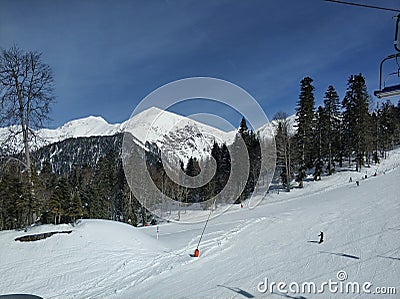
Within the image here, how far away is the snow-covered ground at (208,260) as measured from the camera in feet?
29.0

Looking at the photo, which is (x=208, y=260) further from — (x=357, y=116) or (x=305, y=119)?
(x=357, y=116)

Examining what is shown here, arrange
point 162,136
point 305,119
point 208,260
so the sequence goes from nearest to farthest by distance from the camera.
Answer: point 208,260
point 162,136
point 305,119

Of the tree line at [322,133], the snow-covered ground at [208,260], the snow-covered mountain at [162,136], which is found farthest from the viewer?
the tree line at [322,133]

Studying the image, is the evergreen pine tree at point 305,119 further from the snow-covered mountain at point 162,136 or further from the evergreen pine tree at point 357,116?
the snow-covered mountain at point 162,136

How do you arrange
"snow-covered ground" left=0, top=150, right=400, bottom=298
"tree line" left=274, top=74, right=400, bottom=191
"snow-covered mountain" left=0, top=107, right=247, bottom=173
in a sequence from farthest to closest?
1. "tree line" left=274, top=74, right=400, bottom=191
2. "snow-covered mountain" left=0, top=107, right=247, bottom=173
3. "snow-covered ground" left=0, top=150, right=400, bottom=298

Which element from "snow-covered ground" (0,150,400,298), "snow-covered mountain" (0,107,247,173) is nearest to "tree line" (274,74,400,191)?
"snow-covered mountain" (0,107,247,173)

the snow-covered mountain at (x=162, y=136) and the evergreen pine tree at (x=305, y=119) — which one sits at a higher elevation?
the evergreen pine tree at (x=305, y=119)

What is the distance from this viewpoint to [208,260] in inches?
472

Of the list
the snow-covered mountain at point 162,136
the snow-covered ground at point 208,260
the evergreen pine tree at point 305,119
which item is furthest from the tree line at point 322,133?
the snow-covered ground at point 208,260

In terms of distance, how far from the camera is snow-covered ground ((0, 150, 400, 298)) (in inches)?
348

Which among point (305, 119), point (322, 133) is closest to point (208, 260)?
point (305, 119)

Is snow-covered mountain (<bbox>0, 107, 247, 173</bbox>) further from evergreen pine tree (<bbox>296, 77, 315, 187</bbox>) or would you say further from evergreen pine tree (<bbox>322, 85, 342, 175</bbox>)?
evergreen pine tree (<bbox>322, 85, 342, 175</bbox>)

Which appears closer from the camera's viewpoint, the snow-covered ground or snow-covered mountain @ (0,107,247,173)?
the snow-covered ground

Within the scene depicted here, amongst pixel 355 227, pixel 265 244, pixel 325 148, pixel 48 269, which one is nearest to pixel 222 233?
pixel 265 244
